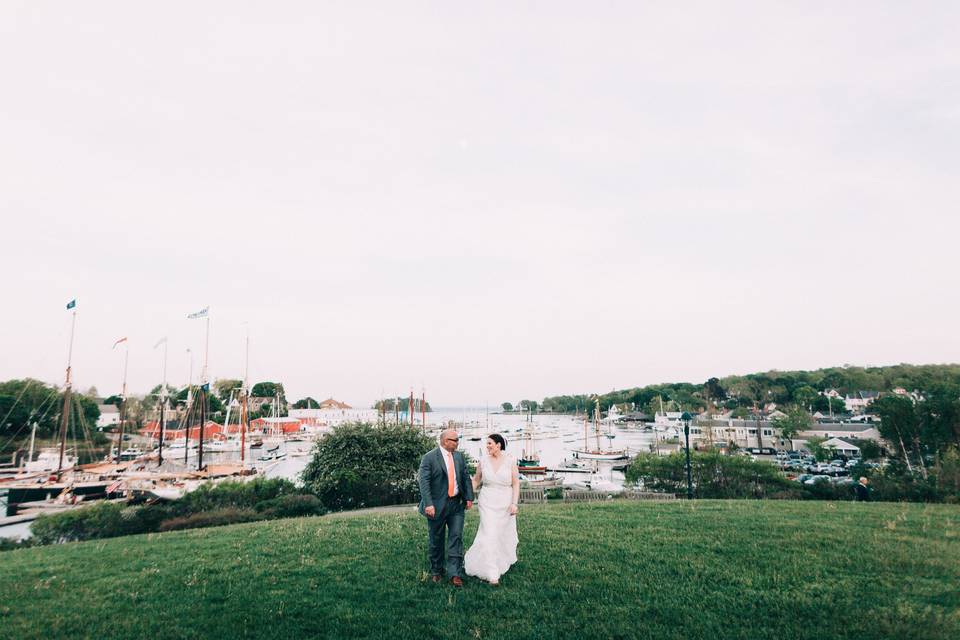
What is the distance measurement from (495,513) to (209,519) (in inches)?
498

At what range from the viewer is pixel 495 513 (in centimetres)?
798

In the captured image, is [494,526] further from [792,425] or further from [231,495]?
[792,425]

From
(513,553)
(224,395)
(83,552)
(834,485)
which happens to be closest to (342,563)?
(513,553)

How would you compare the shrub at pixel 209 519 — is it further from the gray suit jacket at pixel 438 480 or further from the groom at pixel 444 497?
the gray suit jacket at pixel 438 480

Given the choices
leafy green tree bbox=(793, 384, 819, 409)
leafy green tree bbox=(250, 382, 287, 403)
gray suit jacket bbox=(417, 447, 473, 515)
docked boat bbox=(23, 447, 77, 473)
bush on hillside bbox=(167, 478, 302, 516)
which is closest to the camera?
gray suit jacket bbox=(417, 447, 473, 515)

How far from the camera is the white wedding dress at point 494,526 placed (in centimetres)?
780

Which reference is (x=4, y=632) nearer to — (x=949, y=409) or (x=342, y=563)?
(x=342, y=563)

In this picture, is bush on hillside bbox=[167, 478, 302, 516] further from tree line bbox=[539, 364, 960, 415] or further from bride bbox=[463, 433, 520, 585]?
tree line bbox=[539, 364, 960, 415]

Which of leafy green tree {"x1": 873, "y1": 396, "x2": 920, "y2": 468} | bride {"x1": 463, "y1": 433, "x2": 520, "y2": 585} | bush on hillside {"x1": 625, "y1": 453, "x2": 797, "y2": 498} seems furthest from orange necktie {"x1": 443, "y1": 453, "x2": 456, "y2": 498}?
leafy green tree {"x1": 873, "y1": 396, "x2": 920, "y2": 468}

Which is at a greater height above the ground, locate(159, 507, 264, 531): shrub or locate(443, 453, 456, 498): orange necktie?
locate(443, 453, 456, 498): orange necktie

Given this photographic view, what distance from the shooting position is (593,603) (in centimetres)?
678

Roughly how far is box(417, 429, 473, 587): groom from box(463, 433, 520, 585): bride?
0.24m

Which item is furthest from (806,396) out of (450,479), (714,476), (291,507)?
(450,479)

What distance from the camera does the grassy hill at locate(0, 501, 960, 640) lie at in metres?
6.16
